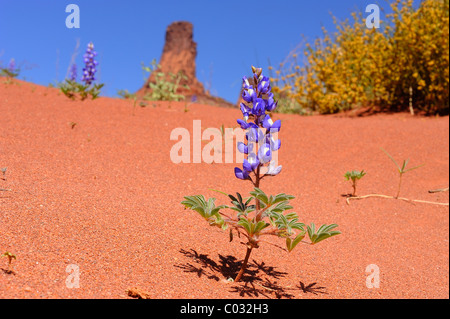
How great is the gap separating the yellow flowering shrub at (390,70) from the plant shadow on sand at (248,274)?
6.56 meters

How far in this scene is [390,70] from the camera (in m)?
8.41

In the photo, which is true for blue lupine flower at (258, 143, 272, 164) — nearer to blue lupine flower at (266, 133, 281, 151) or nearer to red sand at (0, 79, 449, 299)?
blue lupine flower at (266, 133, 281, 151)

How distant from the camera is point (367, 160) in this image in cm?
499

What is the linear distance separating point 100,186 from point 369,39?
8119 mm

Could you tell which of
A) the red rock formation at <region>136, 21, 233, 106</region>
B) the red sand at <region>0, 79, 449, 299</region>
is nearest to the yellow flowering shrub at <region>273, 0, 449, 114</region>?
the red sand at <region>0, 79, 449, 299</region>

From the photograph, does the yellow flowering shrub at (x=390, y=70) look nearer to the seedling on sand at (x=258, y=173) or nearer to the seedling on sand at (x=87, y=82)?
the seedling on sand at (x=87, y=82)

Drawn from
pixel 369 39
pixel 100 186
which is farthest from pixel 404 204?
pixel 369 39

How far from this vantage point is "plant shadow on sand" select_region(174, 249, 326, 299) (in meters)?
2.10

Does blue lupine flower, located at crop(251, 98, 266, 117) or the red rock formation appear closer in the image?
blue lupine flower, located at crop(251, 98, 266, 117)

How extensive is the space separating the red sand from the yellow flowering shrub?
2736mm

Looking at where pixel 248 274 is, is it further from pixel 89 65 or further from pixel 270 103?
pixel 89 65

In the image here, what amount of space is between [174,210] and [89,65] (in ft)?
16.9

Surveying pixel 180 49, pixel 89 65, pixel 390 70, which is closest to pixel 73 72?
pixel 89 65

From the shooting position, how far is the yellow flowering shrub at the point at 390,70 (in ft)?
26.0
